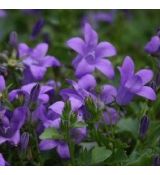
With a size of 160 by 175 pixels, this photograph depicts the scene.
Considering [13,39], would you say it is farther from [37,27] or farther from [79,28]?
[79,28]

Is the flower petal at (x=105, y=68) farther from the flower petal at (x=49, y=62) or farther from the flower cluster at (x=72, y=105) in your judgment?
the flower petal at (x=49, y=62)

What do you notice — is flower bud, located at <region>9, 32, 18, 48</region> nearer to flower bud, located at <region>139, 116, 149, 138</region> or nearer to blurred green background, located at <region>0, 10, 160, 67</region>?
blurred green background, located at <region>0, 10, 160, 67</region>

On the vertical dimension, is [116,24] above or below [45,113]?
above

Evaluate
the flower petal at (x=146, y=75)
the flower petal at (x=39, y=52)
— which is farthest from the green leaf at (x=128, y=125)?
the flower petal at (x=39, y=52)

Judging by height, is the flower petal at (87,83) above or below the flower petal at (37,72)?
below

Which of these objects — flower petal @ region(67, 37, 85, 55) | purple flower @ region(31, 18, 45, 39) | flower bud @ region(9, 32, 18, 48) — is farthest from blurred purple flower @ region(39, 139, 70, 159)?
purple flower @ region(31, 18, 45, 39)

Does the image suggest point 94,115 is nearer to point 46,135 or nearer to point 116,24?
point 46,135
